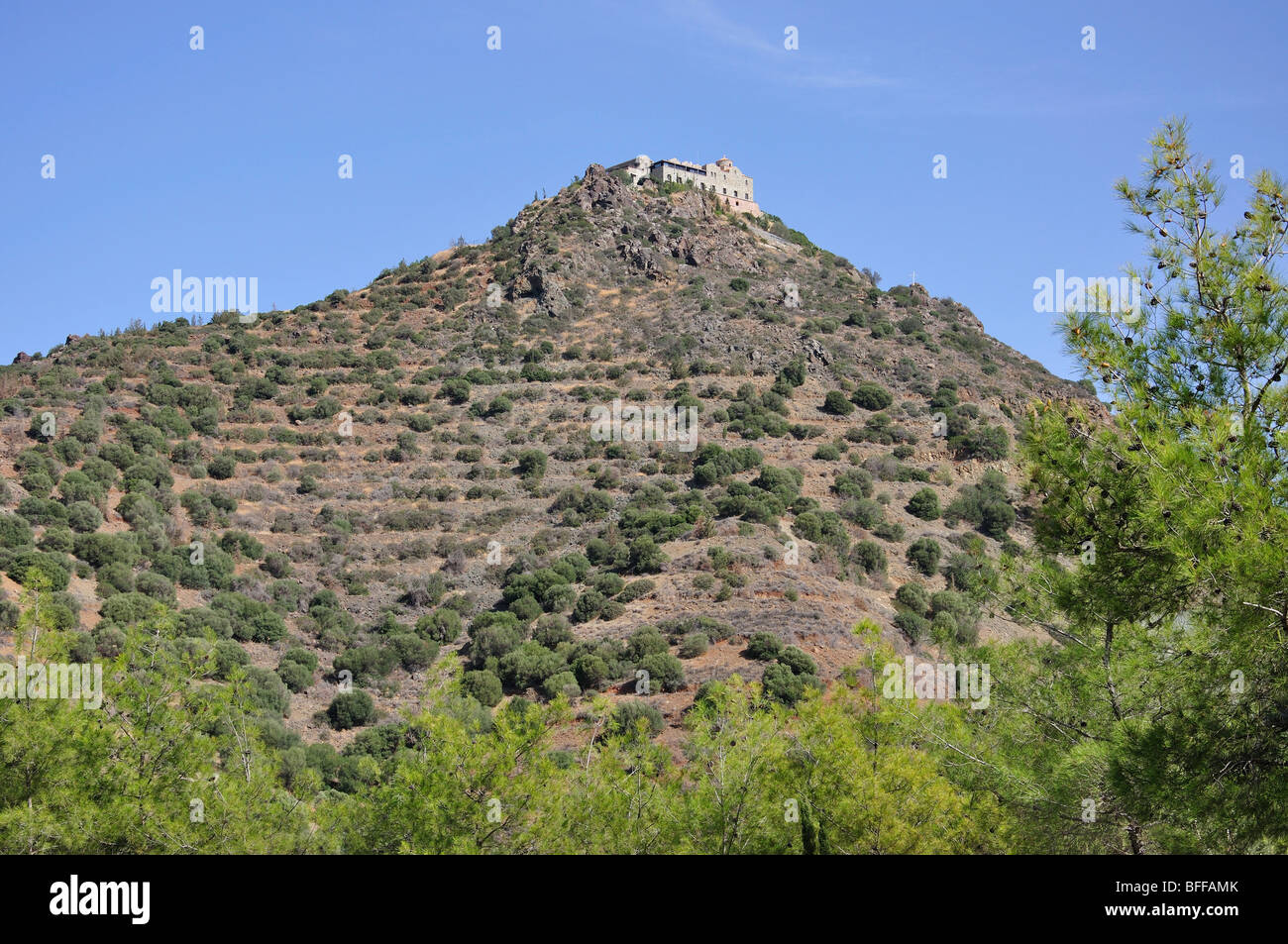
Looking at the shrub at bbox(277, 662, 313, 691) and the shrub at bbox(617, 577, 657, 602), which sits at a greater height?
the shrub at bbox(617, 577, 657, 602)

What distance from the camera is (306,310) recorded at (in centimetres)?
6425

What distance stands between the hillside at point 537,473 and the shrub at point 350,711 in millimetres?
110

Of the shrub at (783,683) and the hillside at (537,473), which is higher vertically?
the hillside at (537,473)

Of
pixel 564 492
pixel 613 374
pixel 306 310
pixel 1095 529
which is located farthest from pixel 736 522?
pixel 306 310

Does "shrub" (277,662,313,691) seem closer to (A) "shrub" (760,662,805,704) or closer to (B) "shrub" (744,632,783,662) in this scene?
(B) "shrub" (744,632,783,662)

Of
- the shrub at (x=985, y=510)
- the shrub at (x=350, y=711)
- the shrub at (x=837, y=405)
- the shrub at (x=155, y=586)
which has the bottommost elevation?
the shrub at (x=350, y=711)

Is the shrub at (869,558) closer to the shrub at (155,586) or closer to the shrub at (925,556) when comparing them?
the shrub at (925,556)

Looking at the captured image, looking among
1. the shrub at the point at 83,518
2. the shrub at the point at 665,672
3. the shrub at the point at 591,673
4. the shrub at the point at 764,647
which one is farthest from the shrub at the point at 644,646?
the shrub at the point at 83,518

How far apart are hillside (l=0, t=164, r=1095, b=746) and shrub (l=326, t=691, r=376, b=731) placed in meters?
0.11

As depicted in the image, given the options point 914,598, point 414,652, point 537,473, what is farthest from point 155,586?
point 914,598

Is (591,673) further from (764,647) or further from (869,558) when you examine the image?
(869,558)

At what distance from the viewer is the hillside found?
32812 millimetres

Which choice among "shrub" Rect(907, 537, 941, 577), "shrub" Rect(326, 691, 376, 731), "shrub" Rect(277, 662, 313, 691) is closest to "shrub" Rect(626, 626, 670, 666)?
"shrub" Rect(326, 691, 376, 731)

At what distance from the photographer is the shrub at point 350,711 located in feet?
100
